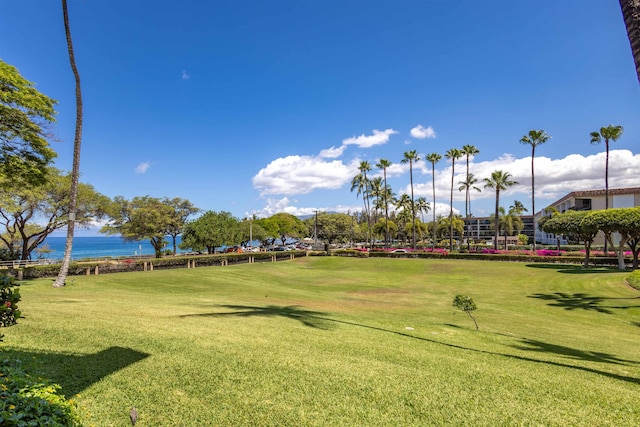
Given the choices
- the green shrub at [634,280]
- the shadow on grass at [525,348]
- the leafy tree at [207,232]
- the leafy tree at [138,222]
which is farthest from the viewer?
the leafy tree at [207,232]

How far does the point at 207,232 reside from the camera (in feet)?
177

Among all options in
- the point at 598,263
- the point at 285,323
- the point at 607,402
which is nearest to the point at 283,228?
the point at 598,263

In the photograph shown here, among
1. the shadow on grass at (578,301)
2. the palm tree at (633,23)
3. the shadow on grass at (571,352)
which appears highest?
the palm tree at (633,23)

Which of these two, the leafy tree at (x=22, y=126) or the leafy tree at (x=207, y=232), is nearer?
the leafy tree at (x=22, y=126)

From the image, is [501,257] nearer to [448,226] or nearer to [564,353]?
[564,353]

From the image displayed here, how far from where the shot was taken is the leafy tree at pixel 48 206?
99.2 ft

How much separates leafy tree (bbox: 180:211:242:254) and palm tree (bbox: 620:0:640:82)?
54.1 m

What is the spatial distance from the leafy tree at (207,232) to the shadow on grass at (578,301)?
4511 cm

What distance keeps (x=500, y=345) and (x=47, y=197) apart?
4199 centimetres

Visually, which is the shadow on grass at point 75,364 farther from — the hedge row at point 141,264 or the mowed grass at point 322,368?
the hedge row at point 141,264

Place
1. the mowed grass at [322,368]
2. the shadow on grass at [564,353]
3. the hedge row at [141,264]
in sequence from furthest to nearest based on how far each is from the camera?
the hedge row at [141,264]
the shadow on grass at [564,353]
the mowed grass at [322,368]

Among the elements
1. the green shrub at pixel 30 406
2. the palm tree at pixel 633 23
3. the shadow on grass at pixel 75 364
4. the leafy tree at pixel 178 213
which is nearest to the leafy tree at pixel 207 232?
the leafy tree at pixel 178 213

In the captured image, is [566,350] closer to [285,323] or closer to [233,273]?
[285,323]

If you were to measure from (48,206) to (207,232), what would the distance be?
A: 22070 millimetres
